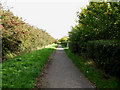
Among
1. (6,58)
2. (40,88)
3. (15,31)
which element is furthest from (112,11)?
(6,58)

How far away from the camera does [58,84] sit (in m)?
4.34

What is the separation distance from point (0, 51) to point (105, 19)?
24.1 ft

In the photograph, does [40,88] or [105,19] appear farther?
[105,19]

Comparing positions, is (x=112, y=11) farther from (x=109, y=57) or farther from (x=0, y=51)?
(x=0, y=51)

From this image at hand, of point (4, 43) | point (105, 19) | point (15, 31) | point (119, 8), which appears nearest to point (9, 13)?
point (15, 31)

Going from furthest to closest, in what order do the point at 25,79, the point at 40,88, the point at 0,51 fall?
1. the point at 0,51
2. the point at 25,79
3. the point at 40,88

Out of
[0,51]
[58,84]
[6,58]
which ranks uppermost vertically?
[0,51]

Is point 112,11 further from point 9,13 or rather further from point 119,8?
point 9,13

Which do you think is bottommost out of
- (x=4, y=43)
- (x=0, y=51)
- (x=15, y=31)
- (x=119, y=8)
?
(x=0, y=51)

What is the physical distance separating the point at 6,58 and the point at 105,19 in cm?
787

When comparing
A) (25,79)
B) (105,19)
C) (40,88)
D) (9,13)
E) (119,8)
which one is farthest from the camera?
(9,13)

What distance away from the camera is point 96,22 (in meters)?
6.68

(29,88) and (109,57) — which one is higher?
(109,57)

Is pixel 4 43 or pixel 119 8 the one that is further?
pixel 4 43
